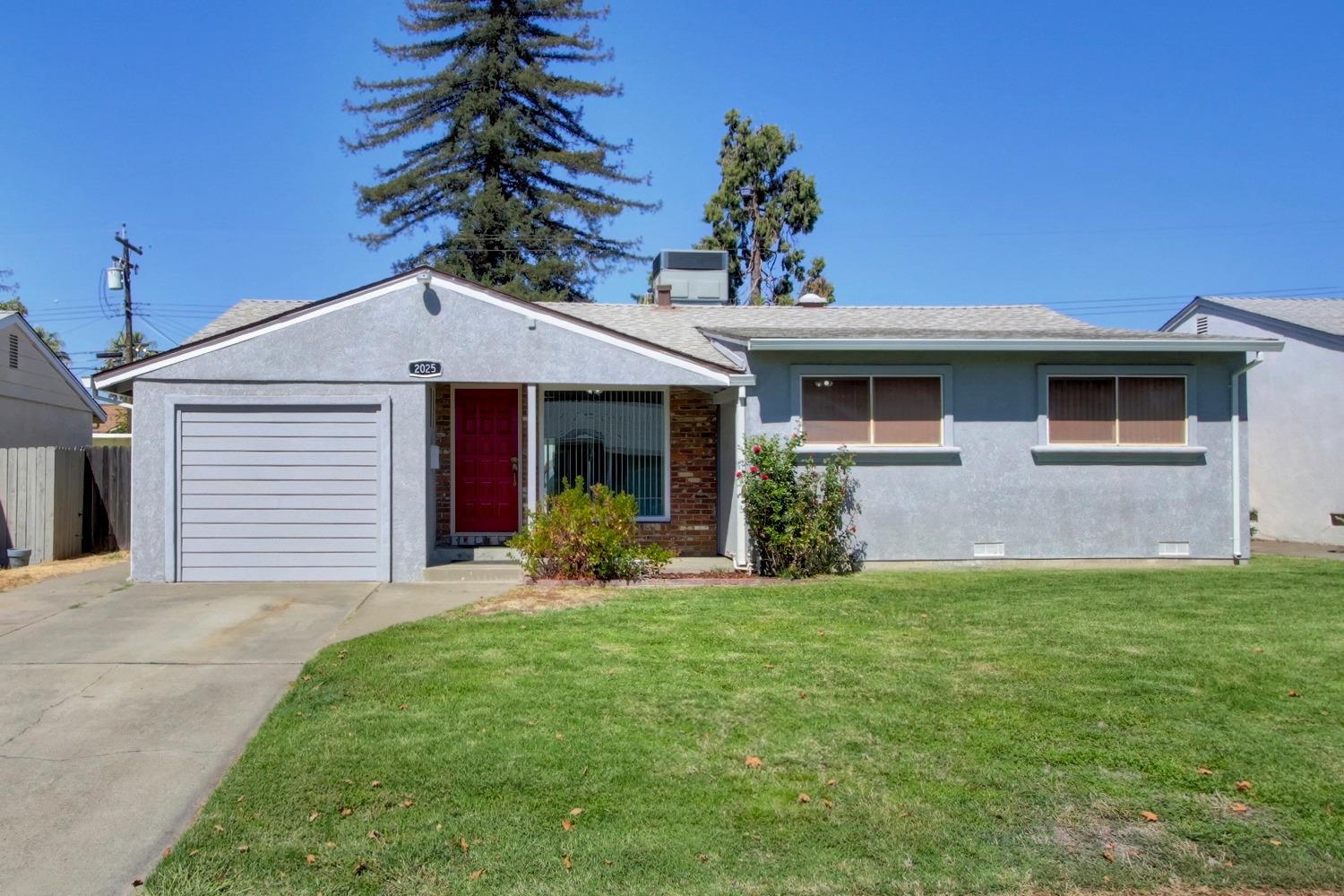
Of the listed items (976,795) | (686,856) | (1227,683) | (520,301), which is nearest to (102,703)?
(686,856)

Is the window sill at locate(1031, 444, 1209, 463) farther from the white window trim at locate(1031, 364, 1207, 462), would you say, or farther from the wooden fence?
the wooden fence

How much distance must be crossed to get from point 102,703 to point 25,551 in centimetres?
861

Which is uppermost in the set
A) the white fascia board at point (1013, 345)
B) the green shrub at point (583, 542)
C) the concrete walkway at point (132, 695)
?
the white fascia board at point (1013, 345)

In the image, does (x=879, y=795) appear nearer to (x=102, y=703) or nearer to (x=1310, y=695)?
(x=1310, y=695)

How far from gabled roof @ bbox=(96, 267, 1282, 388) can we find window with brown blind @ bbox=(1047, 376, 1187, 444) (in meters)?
0.62

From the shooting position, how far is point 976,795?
15.0 feet

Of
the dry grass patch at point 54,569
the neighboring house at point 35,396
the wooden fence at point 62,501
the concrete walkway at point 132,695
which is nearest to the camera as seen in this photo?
the concrete walkway at point 132,695

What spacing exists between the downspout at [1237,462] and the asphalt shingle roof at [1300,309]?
4.82m

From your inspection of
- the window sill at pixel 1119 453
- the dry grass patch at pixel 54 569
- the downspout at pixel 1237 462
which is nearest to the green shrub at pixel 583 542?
the window sill at pixel 1119 453

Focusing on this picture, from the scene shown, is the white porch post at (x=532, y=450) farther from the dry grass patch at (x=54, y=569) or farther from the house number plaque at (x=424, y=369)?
the dry grass patch at (x=54, y=569)

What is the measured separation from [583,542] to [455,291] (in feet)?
10.7

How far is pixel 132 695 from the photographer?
6426 millimetres

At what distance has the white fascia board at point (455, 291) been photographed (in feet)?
35.4

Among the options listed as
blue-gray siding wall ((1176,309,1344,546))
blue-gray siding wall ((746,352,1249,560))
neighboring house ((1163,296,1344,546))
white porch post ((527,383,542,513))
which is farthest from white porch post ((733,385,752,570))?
neighboring house ((1163,296,1344,546))
